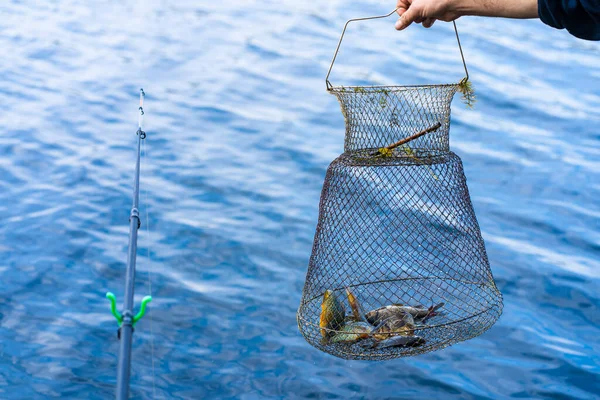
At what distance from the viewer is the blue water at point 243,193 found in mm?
7508

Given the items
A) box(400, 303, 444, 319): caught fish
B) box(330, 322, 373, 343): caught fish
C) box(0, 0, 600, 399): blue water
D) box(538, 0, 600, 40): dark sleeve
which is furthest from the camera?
box(0, 0, 600, 399): blue water

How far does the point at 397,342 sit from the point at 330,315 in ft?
1.63

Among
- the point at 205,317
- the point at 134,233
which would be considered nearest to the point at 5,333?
the point at 205,317

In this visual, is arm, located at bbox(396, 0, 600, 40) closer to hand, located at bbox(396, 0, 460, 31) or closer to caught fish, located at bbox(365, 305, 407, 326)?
hand, located at bbox(396, 0, 460, 31)

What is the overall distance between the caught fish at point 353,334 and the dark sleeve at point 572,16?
2076mm

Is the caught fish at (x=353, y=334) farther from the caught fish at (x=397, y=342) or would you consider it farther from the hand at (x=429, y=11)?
the hand at (x=429, y=11)

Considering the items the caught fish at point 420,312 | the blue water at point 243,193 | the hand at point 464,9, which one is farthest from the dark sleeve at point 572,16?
the blue water at point 243,193

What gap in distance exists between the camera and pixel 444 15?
4.36m

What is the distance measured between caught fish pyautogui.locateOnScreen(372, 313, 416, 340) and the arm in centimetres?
176

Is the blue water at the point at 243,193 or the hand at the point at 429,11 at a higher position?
the hand at the point at 429,11

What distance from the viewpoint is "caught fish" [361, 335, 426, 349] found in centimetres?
476

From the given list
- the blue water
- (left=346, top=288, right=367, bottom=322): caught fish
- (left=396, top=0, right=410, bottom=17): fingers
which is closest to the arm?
(left=396, top=0, right=410, bottom=17): fingers

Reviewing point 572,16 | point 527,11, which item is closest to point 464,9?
point 527,11

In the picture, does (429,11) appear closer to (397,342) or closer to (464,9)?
(464,9)
